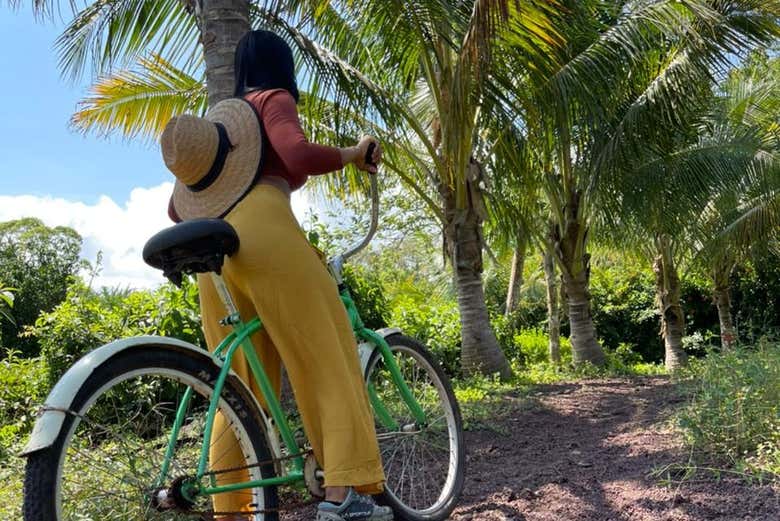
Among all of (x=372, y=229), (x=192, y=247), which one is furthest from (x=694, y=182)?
(x=192, y=247)

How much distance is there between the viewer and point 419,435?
2.85m

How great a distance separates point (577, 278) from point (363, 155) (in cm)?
866

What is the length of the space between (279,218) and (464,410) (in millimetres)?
3368

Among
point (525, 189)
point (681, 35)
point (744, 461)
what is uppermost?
point (681, 35)

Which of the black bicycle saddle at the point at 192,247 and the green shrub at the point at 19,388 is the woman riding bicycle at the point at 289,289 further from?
the green shrub at the point at 19,388

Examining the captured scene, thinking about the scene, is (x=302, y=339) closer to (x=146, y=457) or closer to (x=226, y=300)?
(x=226, y=300)

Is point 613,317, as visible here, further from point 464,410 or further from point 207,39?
point 207,39

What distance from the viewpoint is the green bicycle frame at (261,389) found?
1922mm

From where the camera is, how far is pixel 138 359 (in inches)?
72.9

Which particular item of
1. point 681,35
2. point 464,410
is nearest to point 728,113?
point 681,35

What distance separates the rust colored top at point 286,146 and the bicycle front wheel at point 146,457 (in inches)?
25.8

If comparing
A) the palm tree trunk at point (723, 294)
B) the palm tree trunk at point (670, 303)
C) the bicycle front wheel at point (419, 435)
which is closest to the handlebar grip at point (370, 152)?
the bicycle front wheel at point (419, 435)

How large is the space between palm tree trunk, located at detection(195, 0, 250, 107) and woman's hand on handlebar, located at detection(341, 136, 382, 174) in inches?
77.5

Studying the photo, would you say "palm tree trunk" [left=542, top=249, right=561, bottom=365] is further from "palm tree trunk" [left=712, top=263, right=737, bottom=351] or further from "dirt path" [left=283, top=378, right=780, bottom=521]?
"dirt path" [left=283, top=378, right=780, bottom=521]
